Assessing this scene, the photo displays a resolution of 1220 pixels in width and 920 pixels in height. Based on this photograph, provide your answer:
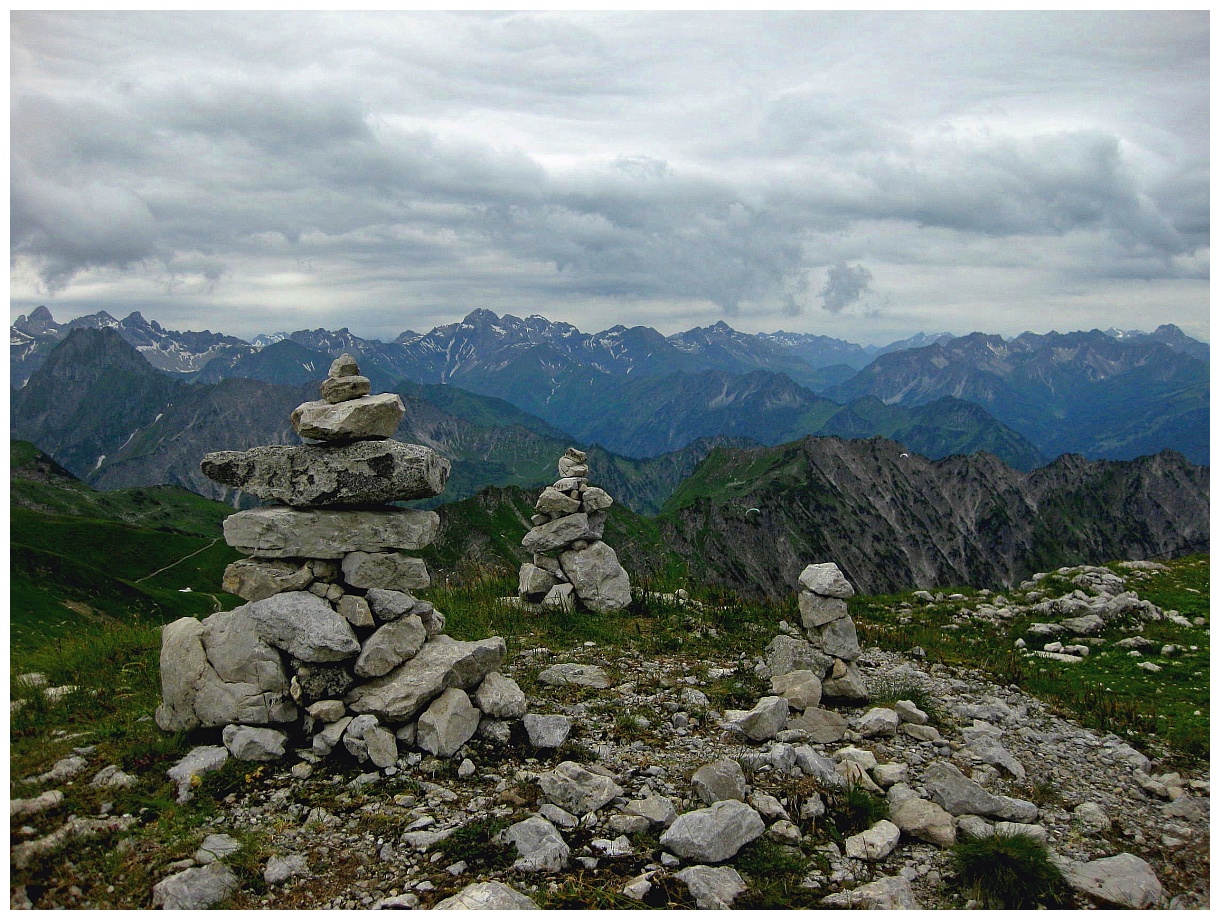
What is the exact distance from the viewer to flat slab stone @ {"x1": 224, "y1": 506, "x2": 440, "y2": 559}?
13.0m

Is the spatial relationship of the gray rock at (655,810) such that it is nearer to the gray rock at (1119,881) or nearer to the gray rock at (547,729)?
the gray rock at (547,729)

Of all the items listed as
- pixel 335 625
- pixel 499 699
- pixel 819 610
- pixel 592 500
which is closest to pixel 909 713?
pixel 819 610

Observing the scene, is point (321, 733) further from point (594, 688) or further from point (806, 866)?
point (806, 866)

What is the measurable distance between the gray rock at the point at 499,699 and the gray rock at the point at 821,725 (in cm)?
497

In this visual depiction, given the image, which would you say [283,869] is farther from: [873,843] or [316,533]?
[873,843]

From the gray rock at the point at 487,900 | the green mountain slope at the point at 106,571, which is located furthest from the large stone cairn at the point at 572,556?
the green mountain slope at the point at 106,571

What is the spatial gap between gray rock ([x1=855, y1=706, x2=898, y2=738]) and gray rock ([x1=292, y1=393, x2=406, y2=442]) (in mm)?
10414

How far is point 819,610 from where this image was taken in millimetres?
16703

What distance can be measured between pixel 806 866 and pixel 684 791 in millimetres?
2255

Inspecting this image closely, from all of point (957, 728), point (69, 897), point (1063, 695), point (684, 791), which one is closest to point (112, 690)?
point (69, 897)

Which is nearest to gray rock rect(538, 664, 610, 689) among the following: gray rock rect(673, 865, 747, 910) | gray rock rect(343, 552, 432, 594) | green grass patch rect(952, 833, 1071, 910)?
gray rock rect(343, 552, 432, 594)

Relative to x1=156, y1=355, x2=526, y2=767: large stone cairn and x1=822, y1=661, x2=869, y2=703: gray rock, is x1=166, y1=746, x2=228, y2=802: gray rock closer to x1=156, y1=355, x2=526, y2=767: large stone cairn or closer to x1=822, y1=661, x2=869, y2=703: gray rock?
x1=156, y1=355, x2=526, y2=767: large stone cairn

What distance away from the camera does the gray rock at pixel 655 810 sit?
30.8 ft

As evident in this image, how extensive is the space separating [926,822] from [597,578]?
12.5m
